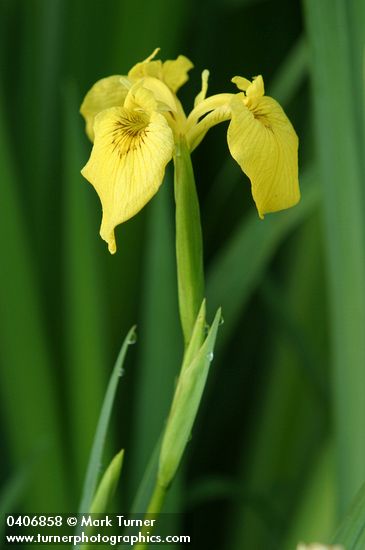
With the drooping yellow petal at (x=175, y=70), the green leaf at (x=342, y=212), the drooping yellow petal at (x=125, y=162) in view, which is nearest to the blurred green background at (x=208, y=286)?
the green leaf at (x=342, y=212)

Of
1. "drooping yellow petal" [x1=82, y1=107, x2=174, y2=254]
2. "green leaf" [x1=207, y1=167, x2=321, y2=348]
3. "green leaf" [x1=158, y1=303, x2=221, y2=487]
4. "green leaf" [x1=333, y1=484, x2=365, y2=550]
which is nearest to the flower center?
"drooping yellow petal" [x1=82, y1=107, x2=174, y2=254]

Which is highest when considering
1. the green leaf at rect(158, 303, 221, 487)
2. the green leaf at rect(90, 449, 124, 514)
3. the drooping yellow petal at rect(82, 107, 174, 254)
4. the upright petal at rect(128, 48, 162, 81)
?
the upright petal at rect(128, 48, 162, 81)

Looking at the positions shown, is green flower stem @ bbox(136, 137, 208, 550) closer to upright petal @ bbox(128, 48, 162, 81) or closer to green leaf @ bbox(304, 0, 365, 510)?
upright petal @ bbox(128, 48, 162, 81)

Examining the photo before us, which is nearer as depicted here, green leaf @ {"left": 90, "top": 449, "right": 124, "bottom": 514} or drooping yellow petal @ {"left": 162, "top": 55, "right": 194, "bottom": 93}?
green leaf @ {"left": 90, "top": 449, "right": 124, "bottom": 514}

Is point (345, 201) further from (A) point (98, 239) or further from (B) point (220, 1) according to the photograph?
(B) point (220, 1)

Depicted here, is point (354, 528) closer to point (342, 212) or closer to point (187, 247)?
point (187, 247)
